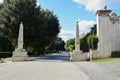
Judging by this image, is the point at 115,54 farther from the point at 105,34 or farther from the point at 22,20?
the point at 22,20

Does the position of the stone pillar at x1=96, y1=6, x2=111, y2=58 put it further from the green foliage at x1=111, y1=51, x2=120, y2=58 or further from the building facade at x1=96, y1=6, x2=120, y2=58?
the green foliage at x1=111, y1=51, x2=120, y2=58

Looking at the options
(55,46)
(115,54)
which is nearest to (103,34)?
(115,54)

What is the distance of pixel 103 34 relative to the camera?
38.2 m

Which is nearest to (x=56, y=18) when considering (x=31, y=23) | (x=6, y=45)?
(x=6, y=45)

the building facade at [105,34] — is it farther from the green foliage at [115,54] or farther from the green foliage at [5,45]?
the green foliage at [5,45]

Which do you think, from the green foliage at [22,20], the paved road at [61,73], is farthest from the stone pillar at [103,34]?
the green foliage at [22,20]

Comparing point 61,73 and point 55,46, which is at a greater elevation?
point 55,46

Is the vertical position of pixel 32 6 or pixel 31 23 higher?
pixel 32 6

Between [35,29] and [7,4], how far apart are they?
262 inches

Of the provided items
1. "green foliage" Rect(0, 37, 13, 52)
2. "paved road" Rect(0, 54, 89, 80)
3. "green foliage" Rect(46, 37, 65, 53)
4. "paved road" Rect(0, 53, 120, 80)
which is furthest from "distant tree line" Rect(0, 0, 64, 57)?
"green foliage" Rect(46, 37, 65, 53)

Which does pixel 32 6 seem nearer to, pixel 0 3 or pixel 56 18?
pixel 0 3

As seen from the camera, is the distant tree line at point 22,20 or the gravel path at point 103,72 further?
the distant tree line at point 22,20

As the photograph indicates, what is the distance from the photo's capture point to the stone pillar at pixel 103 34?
37.7 meters

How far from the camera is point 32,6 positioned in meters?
53.2
